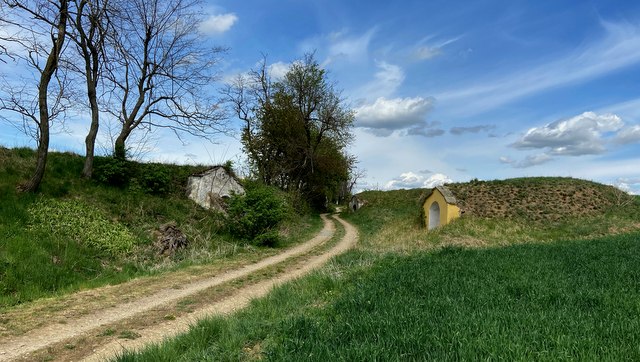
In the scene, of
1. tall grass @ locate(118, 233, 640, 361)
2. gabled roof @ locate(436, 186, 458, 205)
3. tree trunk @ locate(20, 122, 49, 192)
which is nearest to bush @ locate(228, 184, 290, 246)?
tree trunk @ locate(20, 122, 49, 192)

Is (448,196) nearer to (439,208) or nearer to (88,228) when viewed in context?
(439,208)

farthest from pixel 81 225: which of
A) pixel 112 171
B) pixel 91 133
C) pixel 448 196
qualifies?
pixel 448 196

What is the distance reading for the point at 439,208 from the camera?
90.8 feet

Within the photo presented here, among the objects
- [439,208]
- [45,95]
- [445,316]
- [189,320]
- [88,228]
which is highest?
[45,95]

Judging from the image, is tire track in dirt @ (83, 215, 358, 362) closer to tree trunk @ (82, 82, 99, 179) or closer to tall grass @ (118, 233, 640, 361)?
tall grass @ (118, 233, 640, 361)

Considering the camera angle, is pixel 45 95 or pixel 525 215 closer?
pixel 45 95

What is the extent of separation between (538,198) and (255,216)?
67.5ft

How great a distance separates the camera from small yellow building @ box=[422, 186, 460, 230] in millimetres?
26094

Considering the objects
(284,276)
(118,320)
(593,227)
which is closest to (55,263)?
(118,320)

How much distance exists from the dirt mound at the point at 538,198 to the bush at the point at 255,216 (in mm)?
13674

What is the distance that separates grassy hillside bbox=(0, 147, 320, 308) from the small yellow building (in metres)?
10.5

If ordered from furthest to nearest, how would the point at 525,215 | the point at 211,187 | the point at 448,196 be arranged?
the point at 448,196 → the point at 525,215 → the point at 211,187

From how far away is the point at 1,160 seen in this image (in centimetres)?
1728

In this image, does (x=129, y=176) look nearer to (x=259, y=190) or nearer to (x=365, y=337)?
(x=259, y=190)
